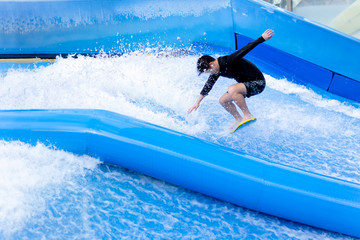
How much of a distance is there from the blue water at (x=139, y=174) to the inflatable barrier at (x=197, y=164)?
0.19ft

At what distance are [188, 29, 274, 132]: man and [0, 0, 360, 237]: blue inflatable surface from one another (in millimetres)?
510

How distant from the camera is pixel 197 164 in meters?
1.63

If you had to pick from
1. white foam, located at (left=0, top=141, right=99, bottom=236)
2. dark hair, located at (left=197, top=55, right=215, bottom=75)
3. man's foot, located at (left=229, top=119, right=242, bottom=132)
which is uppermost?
dark hair, located at (left=197, top=55, right=215, bottom=75)

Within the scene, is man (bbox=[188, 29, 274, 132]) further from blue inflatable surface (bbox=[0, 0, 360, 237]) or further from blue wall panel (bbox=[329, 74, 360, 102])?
blue wall panel (bbox=[329, 74, 360, 102])

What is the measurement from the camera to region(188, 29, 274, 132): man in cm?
213

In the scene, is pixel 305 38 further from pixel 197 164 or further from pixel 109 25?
pixel 197 164

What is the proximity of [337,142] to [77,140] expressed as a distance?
4.95 ft

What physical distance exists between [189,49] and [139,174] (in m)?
2.09

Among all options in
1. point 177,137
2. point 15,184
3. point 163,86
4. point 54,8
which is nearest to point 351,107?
point 163,86

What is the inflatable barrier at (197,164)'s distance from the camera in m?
1.53

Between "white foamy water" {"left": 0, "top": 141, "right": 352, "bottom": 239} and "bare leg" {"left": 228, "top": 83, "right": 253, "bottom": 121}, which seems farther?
"bare leg" {"left": 228, "top": 83, "right": 253, "bottom": 121}

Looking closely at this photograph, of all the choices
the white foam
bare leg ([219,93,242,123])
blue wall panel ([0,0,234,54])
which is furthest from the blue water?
blue wall panel ([0,0,234,54])

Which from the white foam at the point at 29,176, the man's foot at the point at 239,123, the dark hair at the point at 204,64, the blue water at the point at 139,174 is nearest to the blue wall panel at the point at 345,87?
the blue water at the point at 139,174

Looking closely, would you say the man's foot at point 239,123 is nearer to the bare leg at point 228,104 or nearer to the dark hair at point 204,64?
the bare leg at point 228,104
